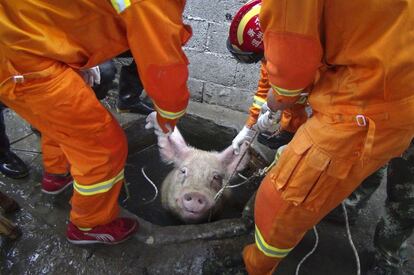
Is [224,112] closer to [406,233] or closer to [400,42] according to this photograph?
[406,233]

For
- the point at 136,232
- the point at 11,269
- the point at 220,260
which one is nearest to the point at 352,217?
the point at 220,260

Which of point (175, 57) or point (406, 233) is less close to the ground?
point (175, 57)

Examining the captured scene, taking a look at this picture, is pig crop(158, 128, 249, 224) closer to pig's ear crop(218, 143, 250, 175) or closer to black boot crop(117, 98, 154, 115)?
pig's ear crop(218, 143, 250, 175)

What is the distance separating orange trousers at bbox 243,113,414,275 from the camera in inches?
75.0

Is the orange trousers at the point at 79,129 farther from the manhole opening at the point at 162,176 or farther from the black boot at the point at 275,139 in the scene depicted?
the black boot at the point at 275,139

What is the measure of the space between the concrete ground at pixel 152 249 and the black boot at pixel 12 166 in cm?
8

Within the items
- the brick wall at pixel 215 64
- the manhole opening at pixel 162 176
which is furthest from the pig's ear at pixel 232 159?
the brick wall at pixel 215 64

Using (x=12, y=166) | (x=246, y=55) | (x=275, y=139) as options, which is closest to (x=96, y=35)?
(x=246, y=55)

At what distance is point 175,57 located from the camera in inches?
84.4

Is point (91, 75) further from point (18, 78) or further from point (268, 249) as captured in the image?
point (268, 249)

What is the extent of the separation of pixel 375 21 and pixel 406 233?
1.66m

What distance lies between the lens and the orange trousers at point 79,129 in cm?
217

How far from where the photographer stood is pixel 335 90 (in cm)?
193

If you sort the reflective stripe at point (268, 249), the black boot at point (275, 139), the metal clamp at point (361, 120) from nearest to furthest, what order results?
the metal clamp at point (361, 120), the reflective stripe at point (268, 249), the black boot at point (275, 139)
